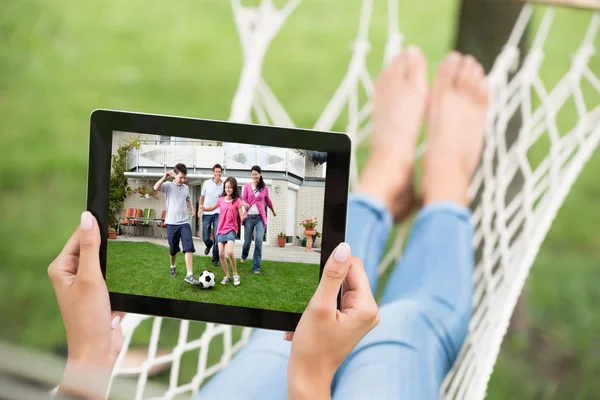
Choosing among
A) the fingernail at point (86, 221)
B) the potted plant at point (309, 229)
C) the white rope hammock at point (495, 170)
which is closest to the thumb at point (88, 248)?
the fingernail at point (86, 221)

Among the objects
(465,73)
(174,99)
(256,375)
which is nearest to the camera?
(256,375)

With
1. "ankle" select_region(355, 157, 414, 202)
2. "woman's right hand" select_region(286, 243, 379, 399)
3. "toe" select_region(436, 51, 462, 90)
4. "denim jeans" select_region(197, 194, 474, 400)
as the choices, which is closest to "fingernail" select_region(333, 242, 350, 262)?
"woman's right hand" select_region(286, 243, 379, 399)

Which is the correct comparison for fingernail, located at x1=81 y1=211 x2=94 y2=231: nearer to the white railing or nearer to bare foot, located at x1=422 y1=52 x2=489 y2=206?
the white railing

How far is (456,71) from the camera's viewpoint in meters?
1.28

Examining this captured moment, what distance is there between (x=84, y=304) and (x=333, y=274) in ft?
0.83

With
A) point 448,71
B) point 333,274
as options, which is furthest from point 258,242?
point 448,71

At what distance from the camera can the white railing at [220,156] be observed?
0.55 meters

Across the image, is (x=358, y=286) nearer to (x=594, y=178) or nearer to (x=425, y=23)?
(x=594, y=178)

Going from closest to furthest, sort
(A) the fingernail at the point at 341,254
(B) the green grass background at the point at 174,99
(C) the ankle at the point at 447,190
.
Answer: (A) the fingernail at the point at 341,254, (C) the ankle at the point at 447,190, (B) the green grass background at the point at 174,99

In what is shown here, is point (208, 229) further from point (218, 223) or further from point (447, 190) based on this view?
point (447, 190)

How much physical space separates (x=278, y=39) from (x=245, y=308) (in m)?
1.20

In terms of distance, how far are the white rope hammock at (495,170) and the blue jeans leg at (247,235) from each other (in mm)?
321

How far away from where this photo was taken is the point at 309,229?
549mm

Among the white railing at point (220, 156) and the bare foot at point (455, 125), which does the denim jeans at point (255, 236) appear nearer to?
the white railing at point (220, 156)
